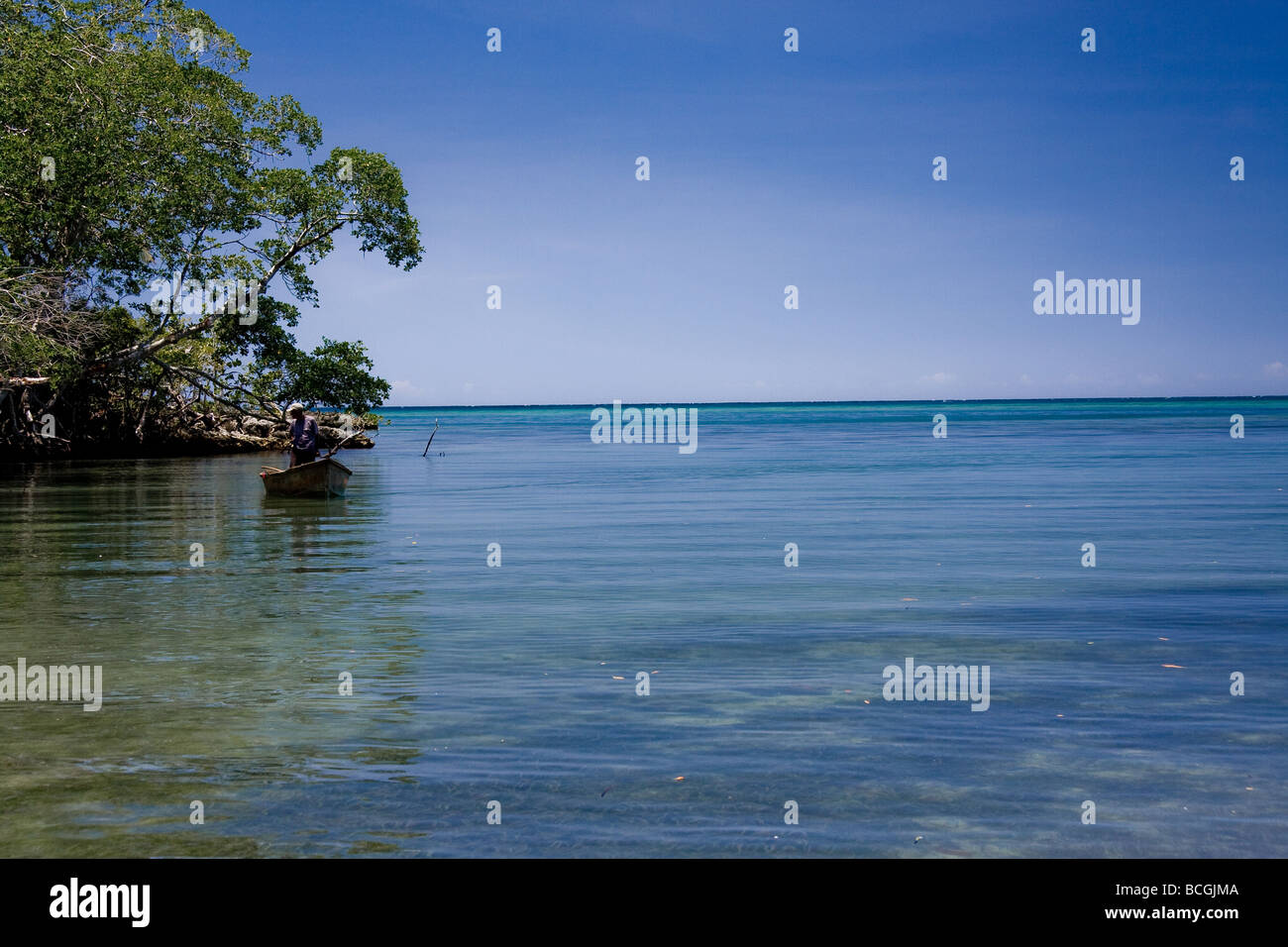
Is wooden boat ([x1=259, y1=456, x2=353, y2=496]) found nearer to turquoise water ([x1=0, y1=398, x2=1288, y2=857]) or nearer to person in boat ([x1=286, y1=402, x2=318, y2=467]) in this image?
person in boat ([x1=286, y1=402, x2=318, y2=467])

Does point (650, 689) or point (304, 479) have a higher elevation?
point (304, 479)

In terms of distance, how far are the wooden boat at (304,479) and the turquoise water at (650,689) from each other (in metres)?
6.85

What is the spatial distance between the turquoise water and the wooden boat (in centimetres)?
685

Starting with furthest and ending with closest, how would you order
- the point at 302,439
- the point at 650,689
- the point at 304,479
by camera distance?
the point at 302,439, the point at 304,479, the point at 650,689

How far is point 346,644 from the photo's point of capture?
10812mm

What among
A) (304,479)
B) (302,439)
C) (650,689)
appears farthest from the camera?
(302,439)

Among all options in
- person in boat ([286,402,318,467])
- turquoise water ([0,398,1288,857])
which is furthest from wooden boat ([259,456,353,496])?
turquoise water ([0,398,1288,857])

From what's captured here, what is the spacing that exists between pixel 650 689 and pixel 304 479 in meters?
21.8

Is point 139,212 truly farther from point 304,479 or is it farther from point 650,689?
point 650,689

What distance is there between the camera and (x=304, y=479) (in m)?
28.9

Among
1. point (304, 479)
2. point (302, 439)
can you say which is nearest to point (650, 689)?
point (304, 479)

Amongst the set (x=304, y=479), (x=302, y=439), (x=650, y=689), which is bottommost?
(x=650, y=689)

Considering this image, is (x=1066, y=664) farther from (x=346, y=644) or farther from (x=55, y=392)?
(x=55, y=392)

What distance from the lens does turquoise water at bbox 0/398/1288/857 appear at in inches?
237
